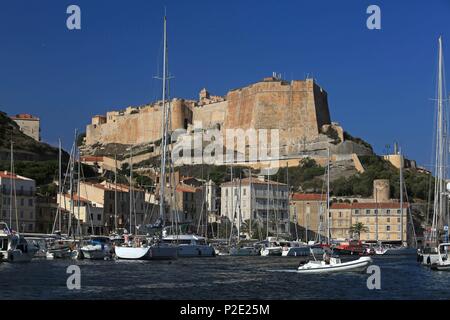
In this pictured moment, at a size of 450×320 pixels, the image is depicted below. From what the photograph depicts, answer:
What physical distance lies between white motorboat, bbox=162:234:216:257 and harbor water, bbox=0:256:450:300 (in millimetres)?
11077

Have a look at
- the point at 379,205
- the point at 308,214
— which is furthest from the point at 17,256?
the point at 379,205

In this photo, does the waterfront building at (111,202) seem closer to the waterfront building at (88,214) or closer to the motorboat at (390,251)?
the waterfront building at (88,214)

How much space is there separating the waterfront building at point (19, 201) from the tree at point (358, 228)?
34.1 meters

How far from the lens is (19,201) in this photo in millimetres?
58906

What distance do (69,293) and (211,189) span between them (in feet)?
193

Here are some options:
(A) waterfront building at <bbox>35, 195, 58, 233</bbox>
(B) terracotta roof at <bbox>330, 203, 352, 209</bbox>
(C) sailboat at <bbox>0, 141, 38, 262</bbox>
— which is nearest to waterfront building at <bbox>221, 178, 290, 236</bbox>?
(B) terracotta roof at <bbox>330, 203, 352, 209</bbox>

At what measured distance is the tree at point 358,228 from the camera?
8069cm

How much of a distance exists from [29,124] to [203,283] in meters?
88.6

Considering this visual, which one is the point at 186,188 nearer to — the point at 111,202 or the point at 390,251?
the point at 111,202

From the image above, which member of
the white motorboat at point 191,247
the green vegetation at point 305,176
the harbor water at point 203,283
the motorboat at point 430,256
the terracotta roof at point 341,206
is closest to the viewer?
the harbor water at point 203,283

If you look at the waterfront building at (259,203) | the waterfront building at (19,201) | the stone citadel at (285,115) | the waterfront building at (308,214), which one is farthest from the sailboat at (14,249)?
the stone citadel at (285,115)

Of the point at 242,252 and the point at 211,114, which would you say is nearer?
the point at 242,252

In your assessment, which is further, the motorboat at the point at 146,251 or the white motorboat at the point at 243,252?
the white motorboat at the point at 243,252
